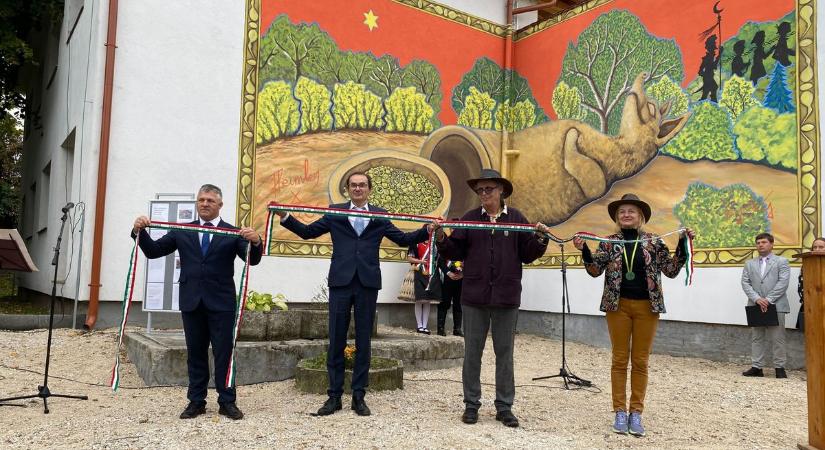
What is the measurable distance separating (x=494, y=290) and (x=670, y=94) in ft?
20.5

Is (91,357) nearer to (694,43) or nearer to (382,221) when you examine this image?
(382,221)

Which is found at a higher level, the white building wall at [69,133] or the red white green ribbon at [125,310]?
the white building wall at [69,133]

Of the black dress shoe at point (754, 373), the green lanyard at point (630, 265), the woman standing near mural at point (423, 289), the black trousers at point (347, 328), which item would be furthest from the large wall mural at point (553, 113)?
the black trousers at point (347, 328)

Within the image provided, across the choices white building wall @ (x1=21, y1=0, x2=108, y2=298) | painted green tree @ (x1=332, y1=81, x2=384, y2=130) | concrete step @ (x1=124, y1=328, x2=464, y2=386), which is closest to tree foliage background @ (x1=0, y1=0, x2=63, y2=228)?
white building wall @ (x1=21, y1=0, x2=108, y2=298)

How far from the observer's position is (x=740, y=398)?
6.60 meters

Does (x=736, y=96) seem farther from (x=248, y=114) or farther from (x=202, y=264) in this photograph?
(x=202, y=264)

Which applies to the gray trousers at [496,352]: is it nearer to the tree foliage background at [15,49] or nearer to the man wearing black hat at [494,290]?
the man wearing black hat at [494,290]

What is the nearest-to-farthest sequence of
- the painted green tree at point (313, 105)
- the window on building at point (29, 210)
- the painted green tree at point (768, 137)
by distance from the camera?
the painted green tree at point (768, 137), the painted green tree at point (313, 105), the window on building at point (29, 210)

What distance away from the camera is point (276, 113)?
9906mm

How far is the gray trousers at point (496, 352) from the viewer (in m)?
4.98

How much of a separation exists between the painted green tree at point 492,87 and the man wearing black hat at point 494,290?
22.8ft

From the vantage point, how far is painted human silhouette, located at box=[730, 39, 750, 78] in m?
8.76

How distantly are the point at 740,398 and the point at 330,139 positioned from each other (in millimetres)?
6899

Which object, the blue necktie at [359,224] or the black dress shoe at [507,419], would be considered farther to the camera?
the blue necktie at [359,224]
